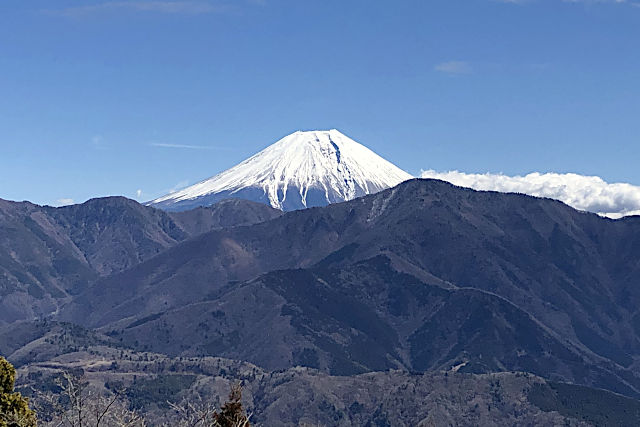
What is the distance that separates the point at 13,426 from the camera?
237 ft

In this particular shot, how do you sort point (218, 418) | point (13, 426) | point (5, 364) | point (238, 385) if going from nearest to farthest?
point (238, 385) < point (218, 418) < point (13, 426) < point (5, 364)

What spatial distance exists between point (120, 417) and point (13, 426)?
11.8 metres

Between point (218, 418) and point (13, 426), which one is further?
point (13, 426)

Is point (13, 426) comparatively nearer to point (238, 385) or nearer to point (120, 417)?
point (120, 417)

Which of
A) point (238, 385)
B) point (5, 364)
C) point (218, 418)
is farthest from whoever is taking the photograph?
point (5, 364)

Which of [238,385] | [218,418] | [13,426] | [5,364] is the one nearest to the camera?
[238,385]

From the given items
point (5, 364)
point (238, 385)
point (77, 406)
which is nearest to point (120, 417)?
point (77, 406)

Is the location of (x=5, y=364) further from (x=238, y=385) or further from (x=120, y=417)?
(x=238, y=385)

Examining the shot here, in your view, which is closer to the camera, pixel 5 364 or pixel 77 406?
pixel 77 406

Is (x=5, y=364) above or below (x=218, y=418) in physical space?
above

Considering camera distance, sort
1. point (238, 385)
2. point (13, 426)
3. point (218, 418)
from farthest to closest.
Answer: point (13, 426), point (218, 418), point (238, 385)

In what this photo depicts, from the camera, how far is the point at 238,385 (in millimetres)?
63094

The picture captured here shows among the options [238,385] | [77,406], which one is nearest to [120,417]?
[77,406]

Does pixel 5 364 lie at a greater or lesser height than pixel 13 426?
greater
